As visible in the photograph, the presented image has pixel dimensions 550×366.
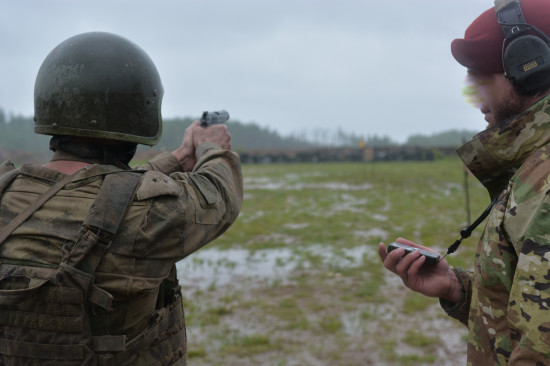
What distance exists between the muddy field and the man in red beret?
3519 mm

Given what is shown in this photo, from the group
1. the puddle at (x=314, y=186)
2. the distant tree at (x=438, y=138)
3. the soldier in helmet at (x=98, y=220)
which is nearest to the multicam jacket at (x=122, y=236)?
the soldier in helmet at (x=98, y=220)

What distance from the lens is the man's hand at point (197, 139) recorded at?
8.32ft

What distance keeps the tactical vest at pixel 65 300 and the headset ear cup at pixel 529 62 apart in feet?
4.75

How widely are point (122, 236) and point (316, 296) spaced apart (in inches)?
217

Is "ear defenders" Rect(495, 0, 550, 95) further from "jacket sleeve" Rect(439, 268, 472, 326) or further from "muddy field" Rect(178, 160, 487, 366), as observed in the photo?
"muddy field" Rect(178, 160, 487, 366)

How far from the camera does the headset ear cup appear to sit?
5.32 feet

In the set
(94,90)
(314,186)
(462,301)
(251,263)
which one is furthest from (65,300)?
(314,186)

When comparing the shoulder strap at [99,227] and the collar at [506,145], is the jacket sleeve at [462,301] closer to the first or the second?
the collar at [506,145]

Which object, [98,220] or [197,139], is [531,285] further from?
[197,139]

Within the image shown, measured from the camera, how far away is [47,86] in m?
2.07

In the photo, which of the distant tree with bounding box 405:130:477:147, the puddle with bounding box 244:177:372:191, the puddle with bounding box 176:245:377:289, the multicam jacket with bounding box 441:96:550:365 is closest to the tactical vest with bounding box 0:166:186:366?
the multicam jacket with bounding box 441:96:550:365

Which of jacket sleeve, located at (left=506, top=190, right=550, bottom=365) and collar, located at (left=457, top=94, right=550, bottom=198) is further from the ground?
collar, located at (left=457, top=94, right=550, bottom=198)

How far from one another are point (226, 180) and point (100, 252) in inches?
26.3

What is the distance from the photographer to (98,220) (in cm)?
171
